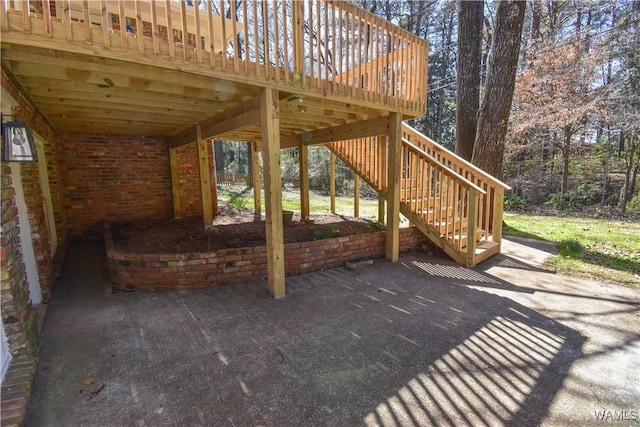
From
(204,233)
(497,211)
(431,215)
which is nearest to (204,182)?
(204,233)

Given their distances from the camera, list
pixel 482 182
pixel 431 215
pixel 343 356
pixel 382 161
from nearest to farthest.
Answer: pixel 343 356 < pixel 431 215 < pixel 482 182 < pixel 382 161

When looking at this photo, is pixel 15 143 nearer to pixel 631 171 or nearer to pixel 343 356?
pixel 343 356

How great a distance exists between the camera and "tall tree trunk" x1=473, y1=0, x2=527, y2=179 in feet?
19.9

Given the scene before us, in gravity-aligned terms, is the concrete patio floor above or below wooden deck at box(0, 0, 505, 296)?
below

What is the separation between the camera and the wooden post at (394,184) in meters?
4.58

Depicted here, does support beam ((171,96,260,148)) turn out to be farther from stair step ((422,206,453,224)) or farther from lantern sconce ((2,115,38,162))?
stair step ((422,206,453,224))

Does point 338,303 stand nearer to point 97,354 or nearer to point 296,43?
point 97,354

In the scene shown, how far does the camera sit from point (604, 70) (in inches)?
415

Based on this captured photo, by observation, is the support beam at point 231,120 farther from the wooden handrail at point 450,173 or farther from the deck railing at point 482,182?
the deck railing at point 482,182

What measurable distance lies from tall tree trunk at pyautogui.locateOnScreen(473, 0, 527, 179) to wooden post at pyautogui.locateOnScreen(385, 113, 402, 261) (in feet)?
10.1

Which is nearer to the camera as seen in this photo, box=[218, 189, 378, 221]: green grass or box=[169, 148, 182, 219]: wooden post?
box=[169, 148, 182, 219]: wooden post

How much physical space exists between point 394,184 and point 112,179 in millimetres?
5850

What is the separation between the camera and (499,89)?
6453 mm

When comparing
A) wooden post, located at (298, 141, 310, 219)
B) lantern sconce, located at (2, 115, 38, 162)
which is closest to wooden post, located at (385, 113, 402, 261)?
wooden post, located at (298, 141, 310, 219)
